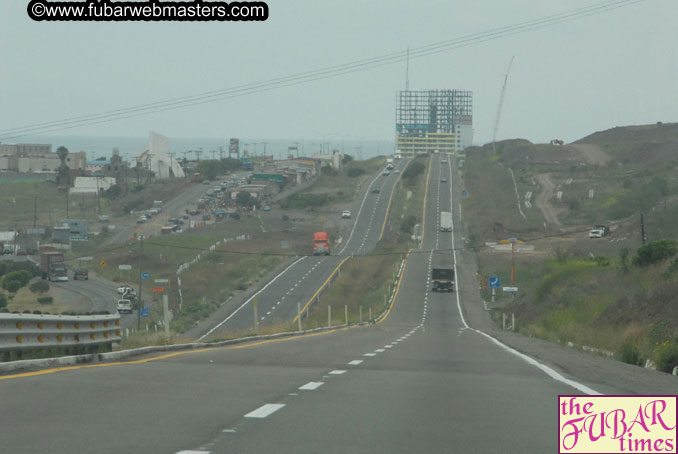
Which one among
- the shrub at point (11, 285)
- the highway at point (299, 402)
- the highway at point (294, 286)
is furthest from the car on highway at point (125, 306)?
the highway at point (299, 402)

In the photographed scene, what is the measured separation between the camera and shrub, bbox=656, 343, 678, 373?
741 inches

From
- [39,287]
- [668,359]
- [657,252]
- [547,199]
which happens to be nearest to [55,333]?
[668,359]

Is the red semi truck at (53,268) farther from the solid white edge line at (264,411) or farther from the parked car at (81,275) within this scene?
the solid white edge line at (264,411)

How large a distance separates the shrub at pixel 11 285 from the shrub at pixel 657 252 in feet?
170

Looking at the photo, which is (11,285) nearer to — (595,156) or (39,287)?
(39,287)

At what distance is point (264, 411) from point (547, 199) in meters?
139

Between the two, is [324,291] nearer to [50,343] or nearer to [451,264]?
[451,264]

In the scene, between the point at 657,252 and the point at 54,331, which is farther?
the point at 657,252

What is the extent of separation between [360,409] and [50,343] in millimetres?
7969

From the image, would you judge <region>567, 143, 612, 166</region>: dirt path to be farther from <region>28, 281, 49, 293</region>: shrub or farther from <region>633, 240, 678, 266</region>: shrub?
<region>633, 240, 678, 266</region>: shrub

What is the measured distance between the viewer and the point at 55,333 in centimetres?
1630

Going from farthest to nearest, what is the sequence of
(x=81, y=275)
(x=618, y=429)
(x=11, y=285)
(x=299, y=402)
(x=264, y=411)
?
(x=81, y=275), (x=11, y=285), (x=299, y=402), (x=264, y=411), (x=618, y=429)

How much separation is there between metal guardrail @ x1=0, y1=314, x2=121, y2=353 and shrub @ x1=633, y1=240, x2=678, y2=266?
33.5 metres

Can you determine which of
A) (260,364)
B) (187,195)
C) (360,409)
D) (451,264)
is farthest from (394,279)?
(187,195)
